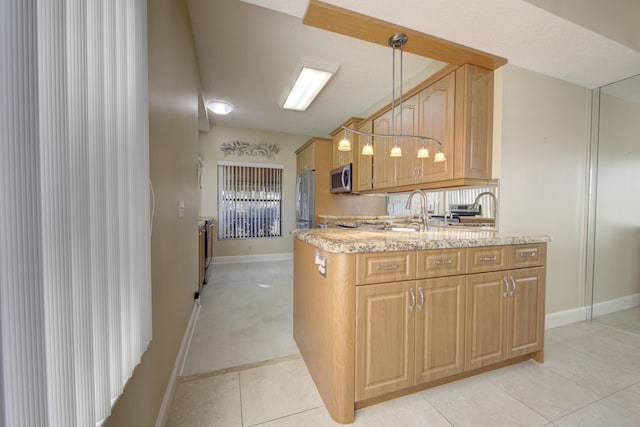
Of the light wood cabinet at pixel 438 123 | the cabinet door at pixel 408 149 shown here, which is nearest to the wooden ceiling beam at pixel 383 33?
the light wood cabinet at pixel 438 123

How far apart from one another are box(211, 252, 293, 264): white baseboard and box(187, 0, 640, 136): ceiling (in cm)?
298

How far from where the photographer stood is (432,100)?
2.40 m

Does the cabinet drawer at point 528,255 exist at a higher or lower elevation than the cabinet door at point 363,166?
lower

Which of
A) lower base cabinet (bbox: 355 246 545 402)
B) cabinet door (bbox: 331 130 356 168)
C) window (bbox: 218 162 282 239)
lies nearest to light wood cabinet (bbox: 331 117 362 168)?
cabinet door (bbox: 331 130 356 168)

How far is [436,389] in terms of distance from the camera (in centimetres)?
149

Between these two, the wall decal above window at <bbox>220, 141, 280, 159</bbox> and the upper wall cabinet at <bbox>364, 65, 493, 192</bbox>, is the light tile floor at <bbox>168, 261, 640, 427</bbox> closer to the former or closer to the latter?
the upper wall cabinet at <bbox>364, 65, 493, 192</bbox>

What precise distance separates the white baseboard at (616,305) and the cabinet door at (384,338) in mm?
2656

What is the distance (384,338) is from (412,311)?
0.21m

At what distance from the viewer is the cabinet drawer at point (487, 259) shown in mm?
1475

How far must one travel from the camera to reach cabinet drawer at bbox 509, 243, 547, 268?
5.31ft

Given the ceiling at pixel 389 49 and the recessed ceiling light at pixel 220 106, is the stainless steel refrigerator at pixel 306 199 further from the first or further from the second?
the recessed ceiling light at pixel 220 106

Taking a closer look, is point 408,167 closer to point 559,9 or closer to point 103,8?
point 559,9

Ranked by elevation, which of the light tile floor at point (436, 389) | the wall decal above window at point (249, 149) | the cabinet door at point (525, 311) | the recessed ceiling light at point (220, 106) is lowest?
the light tile floor at point (436, 389)

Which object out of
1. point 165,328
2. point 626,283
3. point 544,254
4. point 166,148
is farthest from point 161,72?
point 626,283
